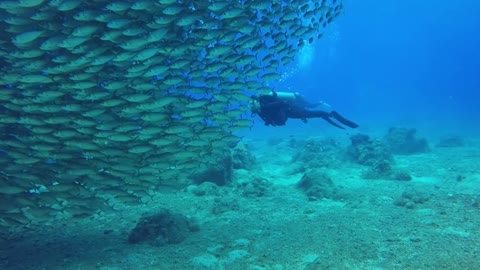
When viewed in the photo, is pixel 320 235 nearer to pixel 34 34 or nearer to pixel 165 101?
pixel 165 101

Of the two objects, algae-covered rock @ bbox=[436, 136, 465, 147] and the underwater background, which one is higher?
algae-covered rock @ bbox=[436, 136, 465, 147]

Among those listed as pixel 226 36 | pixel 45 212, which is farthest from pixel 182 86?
pixel 45 212

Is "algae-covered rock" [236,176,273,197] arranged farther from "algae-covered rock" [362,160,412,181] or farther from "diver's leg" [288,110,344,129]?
"algae-covered rock" [362,160,412,181]

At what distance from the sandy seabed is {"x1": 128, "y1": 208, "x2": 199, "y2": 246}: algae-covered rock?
18cm

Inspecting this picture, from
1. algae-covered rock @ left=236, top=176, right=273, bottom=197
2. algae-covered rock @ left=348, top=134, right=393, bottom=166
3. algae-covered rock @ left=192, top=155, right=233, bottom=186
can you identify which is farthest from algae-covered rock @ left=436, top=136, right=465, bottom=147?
algae-covered rock @ left=192, top=155, right=233, bottom=186

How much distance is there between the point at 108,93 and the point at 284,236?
14.1 feet

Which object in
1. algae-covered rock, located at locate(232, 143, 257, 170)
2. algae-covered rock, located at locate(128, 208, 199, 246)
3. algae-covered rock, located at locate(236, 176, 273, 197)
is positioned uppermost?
algae-covered rock, located at locate(232, 143, 257, 170)

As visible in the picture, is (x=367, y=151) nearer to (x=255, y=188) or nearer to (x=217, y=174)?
(x=255, y=188)

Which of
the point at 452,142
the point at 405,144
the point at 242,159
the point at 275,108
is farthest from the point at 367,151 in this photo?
the point at 452,142

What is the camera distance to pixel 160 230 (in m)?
7.25

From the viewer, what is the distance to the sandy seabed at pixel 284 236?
6.21 meters

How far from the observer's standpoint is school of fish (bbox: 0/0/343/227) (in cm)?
585

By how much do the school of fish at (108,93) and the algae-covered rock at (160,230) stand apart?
28.2 inches

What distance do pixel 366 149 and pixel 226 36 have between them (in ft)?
35.2
